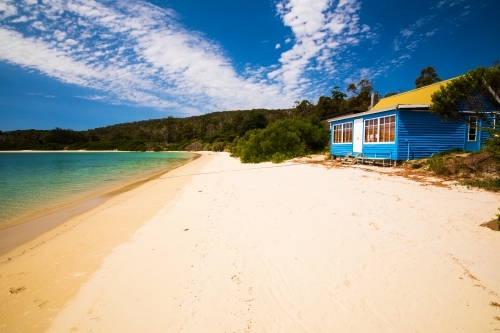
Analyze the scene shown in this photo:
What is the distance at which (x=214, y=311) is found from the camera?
278cm

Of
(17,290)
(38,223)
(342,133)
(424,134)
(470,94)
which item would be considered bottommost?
(38,223)

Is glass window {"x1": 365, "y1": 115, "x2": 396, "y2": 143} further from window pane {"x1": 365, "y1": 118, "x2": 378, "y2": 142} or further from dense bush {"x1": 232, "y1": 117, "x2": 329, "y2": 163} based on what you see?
dense bush {"x1": 232, "y1": 117, "x2": 329, "y2": 163}

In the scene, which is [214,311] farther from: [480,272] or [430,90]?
[430,90]

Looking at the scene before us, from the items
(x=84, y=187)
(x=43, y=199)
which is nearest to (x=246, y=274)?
(x=43, y=199)

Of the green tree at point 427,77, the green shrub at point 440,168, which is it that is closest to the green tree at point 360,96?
the green tree at point 427,77

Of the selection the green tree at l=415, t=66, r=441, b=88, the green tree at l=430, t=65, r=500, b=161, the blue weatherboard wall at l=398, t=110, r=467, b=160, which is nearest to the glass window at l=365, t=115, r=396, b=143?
the blue weatherboard wall at l=398, t=110, r=467, b=160

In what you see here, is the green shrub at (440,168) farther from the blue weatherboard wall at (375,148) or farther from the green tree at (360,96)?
the green tree at (360,96)

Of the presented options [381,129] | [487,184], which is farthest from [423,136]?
[487,184]

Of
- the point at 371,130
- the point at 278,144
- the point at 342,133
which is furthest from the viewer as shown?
the point at 278,144

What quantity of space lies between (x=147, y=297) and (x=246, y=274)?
Answer: 52.9 inches

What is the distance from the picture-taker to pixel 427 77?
133 feet

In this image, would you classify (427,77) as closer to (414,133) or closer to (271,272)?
(414,133)

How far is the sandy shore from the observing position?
8.60ft

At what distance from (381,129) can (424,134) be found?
2.21 meters
